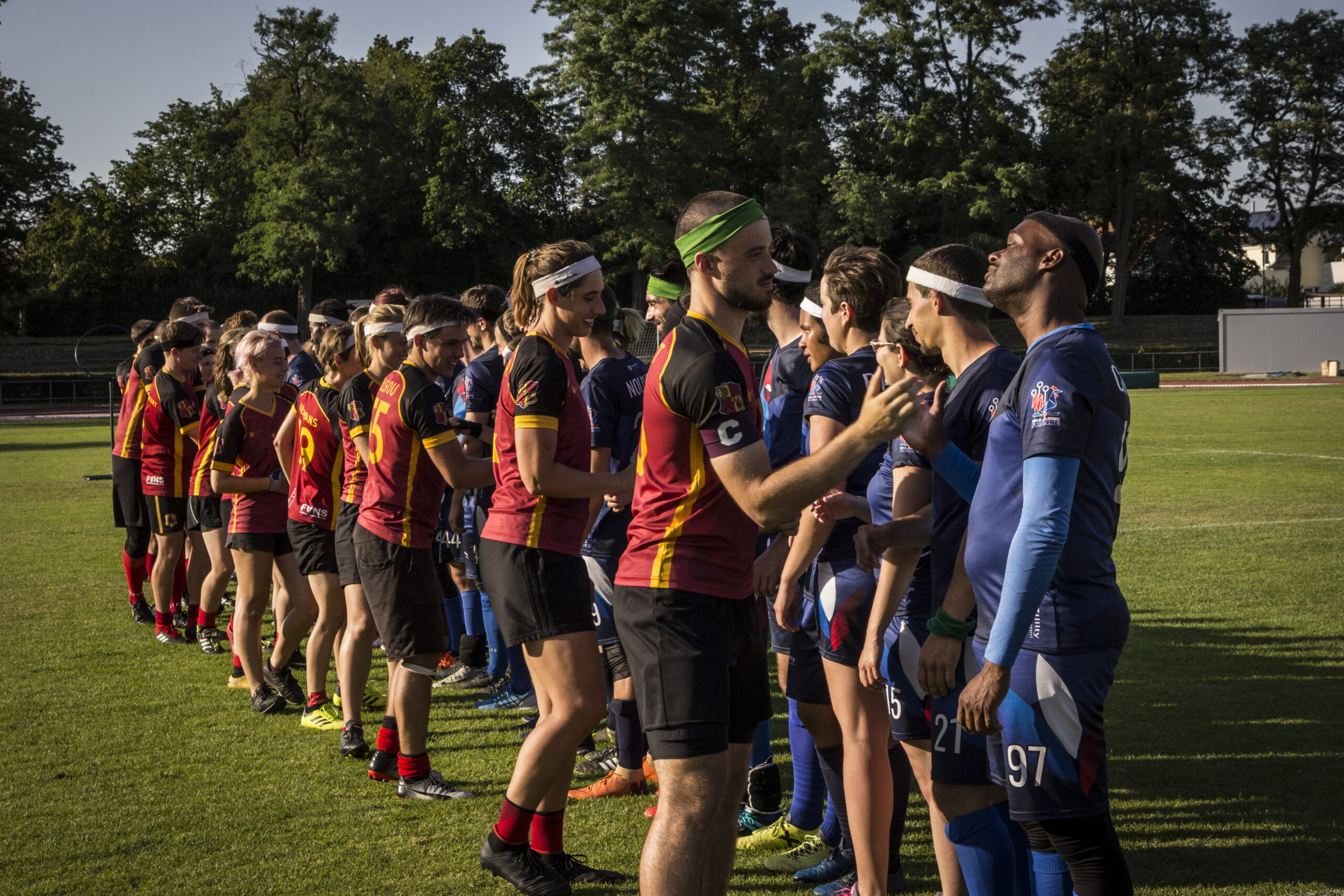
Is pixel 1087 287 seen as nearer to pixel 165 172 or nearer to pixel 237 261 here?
pixel 237 261

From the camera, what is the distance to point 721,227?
323cm

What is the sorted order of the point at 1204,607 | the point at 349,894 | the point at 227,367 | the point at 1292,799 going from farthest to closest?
the point at 1204,607
the point at 227,367
the point at 1292,799
the point at 349,894

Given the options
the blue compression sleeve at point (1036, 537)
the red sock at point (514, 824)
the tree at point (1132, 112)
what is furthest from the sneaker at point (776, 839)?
the tree at point (1132, 112)

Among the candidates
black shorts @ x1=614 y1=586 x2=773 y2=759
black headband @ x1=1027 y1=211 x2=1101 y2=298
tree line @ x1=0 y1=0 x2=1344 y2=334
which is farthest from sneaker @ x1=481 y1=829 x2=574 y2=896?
tree line @ x1=0 y1=0 x2=1344 y2=334

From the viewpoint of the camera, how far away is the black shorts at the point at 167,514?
8.78 meters

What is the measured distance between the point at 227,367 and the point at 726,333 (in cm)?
552

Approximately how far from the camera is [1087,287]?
3014mm

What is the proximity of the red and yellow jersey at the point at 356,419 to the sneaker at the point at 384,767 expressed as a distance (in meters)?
1.34

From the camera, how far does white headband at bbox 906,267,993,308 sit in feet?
10.9

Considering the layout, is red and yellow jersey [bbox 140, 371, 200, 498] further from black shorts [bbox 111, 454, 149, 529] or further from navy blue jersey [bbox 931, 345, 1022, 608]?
navy blue jersey [bbox 931, 345, 1022, 608]

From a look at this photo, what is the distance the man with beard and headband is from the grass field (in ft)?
5.30

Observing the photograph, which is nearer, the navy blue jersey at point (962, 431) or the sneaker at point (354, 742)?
the navy blue jersey at point (962, 431)

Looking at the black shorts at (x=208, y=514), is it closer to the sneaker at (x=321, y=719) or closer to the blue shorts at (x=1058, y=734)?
the sneaker at (x=321, y=719)

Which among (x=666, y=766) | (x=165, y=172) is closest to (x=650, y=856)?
(x=666, y=766)
